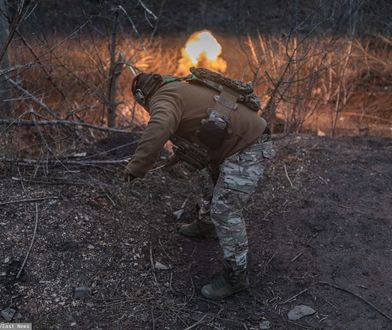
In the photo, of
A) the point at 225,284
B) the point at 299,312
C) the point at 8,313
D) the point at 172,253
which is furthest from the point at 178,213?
the point at 8,313

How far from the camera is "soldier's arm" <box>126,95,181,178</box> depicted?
292 centimetres

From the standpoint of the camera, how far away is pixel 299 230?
4281 millimetres

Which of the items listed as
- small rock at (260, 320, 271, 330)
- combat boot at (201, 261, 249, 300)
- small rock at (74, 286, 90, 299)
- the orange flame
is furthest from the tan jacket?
the orange flame

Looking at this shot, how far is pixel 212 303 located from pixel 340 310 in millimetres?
893

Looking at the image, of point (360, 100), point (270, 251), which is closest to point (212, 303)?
point (270, 251)

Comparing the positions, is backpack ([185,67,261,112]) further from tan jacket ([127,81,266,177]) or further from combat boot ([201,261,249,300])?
combat boot ([201,261,249,300])

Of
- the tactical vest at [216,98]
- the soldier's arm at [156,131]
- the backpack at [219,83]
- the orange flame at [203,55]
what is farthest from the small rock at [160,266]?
the orange flame at [203,55]

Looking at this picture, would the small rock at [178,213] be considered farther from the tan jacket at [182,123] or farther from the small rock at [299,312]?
the small rock at [299,312]

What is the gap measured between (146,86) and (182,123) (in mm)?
339

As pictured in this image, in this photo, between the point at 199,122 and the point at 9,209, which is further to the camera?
the point at 9,209

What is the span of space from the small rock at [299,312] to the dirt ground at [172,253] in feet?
0.12

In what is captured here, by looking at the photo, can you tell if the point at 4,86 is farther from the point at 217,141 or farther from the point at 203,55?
the point at 203,55

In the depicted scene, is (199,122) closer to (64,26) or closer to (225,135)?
(225,135)

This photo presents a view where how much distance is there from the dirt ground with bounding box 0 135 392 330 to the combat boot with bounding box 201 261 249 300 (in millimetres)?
63
